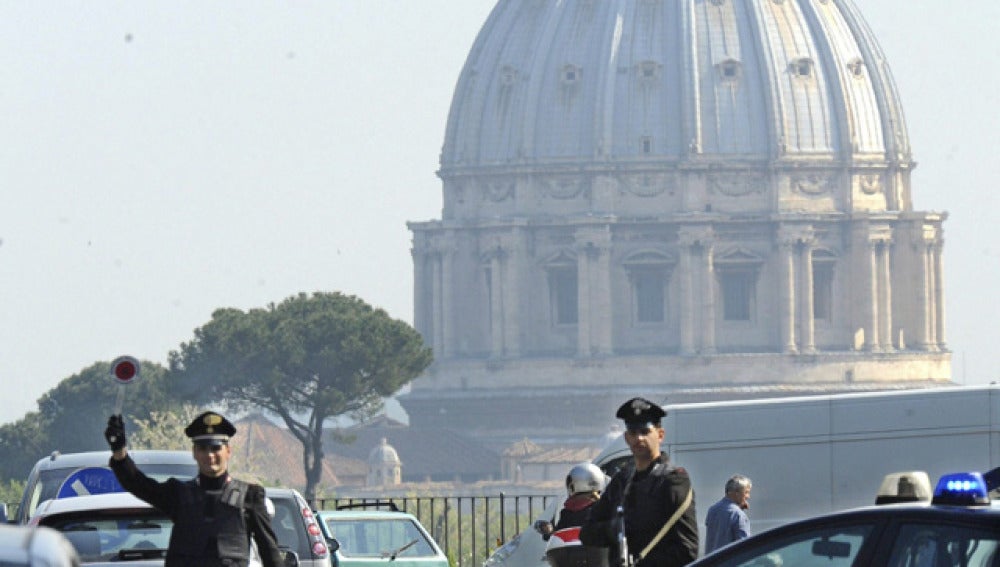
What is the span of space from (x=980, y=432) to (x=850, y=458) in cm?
112

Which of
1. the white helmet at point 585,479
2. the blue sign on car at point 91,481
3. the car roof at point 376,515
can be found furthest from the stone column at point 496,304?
the white helmet at point 585,479

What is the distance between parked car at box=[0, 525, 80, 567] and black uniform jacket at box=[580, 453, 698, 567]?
323 centimetres

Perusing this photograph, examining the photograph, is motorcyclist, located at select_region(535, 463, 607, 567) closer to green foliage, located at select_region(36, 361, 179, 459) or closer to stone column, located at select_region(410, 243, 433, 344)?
Result: green foliage, located at select_region(36, 361, 179, 459)

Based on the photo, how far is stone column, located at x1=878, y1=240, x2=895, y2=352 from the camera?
→ 124688 millimetres

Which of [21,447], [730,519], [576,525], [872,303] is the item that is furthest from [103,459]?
[872,303]

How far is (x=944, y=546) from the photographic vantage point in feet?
32.2

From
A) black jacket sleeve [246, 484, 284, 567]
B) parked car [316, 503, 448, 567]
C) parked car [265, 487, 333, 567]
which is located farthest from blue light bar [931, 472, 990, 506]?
parked car [316, 503, 448, 567]

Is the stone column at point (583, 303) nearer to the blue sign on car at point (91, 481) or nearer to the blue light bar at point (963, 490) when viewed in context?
the blue sign on car at point (91, 481)

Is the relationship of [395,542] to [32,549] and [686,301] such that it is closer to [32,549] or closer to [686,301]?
[32,549]

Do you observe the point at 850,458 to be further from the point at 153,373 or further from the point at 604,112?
the point at 604,112

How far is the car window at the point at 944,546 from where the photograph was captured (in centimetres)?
971

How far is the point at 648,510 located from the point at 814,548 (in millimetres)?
1682

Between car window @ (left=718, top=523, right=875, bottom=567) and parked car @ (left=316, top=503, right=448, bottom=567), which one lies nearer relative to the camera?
car window @ (left=718, top=523, right=875, bottom=567)

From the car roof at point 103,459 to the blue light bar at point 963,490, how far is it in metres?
8.05
